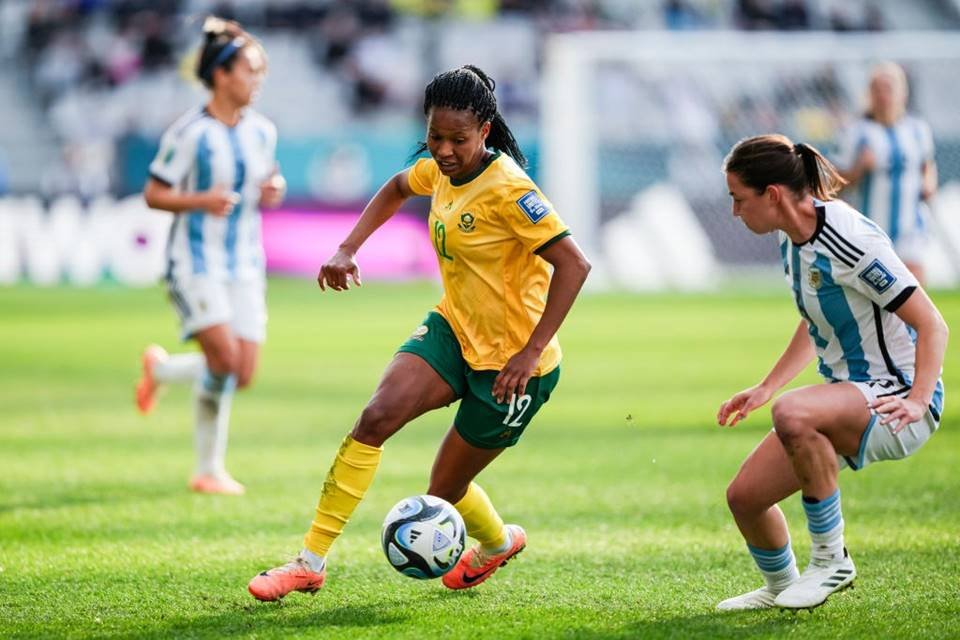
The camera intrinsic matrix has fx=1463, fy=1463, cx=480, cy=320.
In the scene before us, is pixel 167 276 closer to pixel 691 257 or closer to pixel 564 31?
pixel 691 257

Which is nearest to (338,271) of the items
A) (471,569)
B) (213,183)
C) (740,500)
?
(471,569)

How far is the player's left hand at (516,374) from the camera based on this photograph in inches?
206

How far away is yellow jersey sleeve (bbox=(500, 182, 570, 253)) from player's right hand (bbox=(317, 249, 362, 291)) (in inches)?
26.7

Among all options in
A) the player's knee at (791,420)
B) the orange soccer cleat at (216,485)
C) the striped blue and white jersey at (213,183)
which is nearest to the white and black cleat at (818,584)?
the player's knee at (791,420)

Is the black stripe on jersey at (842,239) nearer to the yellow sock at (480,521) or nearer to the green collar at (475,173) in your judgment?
the green collar at (475,173)

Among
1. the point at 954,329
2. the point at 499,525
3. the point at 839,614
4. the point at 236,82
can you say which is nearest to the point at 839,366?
the point at 839,614

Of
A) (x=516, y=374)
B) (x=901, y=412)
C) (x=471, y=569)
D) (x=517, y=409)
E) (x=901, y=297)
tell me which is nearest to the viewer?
(x=901, y=412)

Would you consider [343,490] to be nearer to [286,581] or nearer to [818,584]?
[286,581]

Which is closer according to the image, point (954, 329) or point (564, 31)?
point (954, 329)

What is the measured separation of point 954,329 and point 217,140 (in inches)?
434

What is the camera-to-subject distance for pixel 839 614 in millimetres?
5191

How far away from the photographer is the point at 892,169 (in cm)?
1137

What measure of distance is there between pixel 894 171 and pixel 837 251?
6.70 m

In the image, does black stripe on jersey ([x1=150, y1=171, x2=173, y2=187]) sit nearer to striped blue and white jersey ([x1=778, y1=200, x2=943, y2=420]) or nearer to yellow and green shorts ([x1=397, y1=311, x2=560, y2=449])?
yellow and green shorts ([x1=397, y1=311, x2=560, y2=449])
